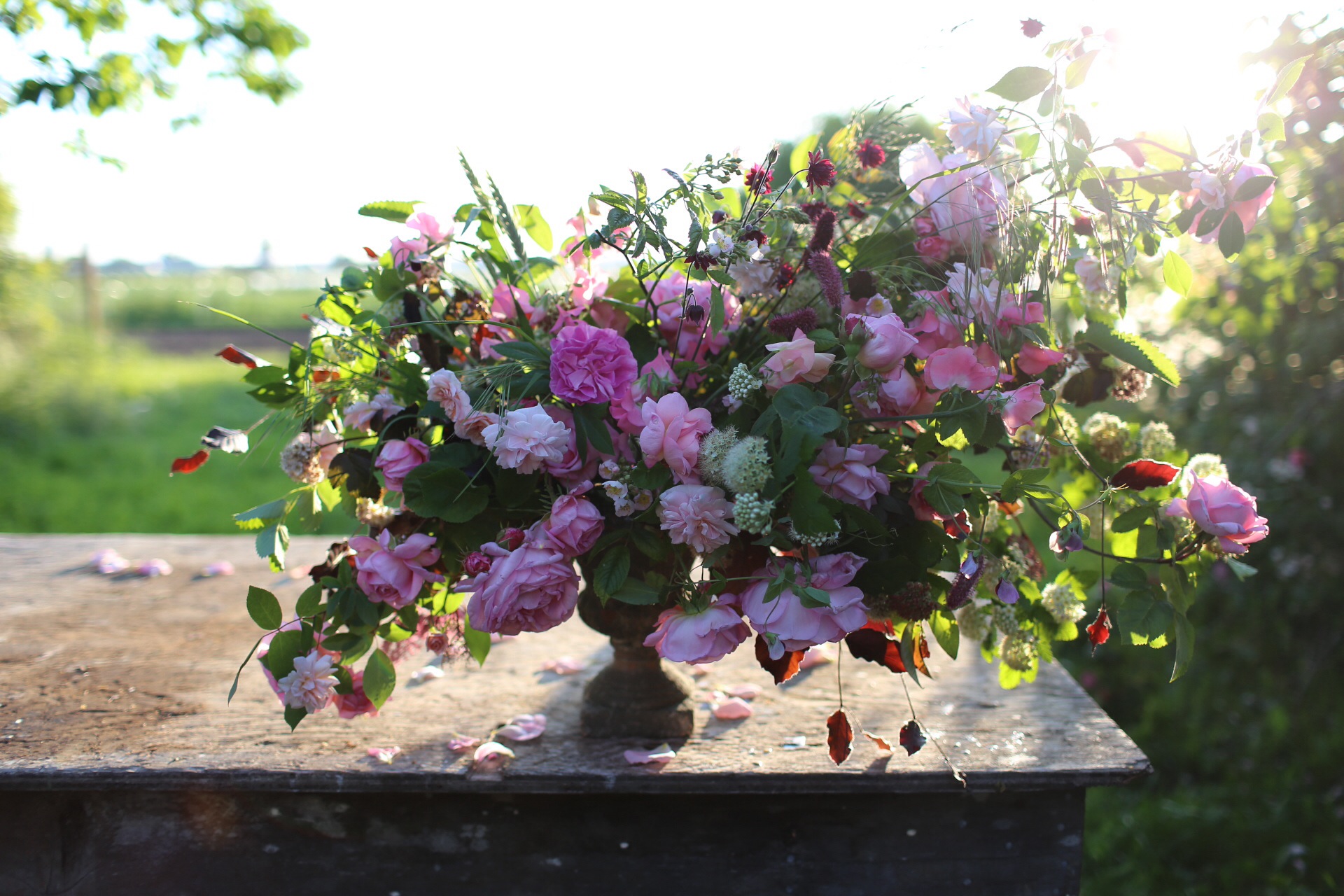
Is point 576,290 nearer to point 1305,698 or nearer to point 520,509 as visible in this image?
point 520,509

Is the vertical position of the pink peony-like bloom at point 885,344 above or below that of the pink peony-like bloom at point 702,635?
above

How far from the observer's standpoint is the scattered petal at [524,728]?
1234mm

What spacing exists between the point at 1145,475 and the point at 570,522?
637mm

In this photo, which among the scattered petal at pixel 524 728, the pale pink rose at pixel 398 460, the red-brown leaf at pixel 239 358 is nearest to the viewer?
the pale pink rose at pixel 398 460

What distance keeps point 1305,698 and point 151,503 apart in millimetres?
5734

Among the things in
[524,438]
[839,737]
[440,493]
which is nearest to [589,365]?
[524,438]

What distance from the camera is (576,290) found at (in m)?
1.11

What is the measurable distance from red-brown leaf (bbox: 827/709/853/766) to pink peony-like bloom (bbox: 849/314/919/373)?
0.42 m

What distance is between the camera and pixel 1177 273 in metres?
1.09

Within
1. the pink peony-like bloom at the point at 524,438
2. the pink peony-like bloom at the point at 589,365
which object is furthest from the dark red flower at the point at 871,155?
the pink peony-like bloom at the point at 524,438

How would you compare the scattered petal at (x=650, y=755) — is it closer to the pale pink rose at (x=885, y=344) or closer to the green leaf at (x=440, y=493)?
the green leaf at (x=440, y=493)

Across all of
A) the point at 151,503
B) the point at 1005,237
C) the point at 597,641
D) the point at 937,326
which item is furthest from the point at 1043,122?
the point at 151,503

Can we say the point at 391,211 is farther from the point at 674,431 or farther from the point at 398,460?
the point at 674,431

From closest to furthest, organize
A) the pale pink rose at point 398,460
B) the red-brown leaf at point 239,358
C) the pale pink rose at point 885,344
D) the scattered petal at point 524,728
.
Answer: the pale pink rose at point 885,344 < the pale pink rose at point 398,460 < the red-brown leaf at point 239,358 < the scattered petal at point 524,728
